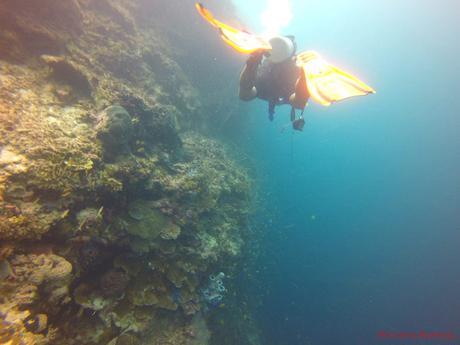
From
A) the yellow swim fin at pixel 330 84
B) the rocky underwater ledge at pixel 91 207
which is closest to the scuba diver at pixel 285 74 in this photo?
the yellow swim fin at pixel 330 84

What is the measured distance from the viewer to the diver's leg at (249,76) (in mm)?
3719

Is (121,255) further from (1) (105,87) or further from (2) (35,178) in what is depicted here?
(1) (105,87)

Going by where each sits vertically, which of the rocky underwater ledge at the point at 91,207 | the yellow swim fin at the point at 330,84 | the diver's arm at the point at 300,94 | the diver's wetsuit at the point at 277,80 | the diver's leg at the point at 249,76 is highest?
the diver's wetsuit at the point at 277,80

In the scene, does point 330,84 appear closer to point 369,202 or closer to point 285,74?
point 285,74

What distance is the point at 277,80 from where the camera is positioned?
14.4 ft

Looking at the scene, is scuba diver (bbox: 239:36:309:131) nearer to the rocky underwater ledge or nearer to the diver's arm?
the diver's arm

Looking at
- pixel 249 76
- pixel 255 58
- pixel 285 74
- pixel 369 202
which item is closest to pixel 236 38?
pixel 255 58

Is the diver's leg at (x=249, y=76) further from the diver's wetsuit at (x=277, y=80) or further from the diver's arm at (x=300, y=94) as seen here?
the diver's arm at (x=300, y=94)

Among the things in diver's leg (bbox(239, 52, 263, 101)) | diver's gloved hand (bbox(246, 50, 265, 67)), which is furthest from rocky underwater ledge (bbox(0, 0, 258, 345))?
diver's gloved hand (bbox(246, 50, 265, 67))

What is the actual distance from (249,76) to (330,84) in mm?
1414

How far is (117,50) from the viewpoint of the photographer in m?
9.43

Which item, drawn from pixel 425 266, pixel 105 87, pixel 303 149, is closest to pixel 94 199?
pixel 105 87

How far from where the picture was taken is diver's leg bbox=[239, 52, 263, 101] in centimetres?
372

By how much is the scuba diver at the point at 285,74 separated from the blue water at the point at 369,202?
499cm
